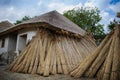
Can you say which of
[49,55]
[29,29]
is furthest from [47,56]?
[29,29]

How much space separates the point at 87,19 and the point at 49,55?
63.5ft

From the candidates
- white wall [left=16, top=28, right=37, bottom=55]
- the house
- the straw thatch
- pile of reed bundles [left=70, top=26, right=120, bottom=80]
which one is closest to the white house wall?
the house

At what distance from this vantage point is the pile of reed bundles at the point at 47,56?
8.72 metres

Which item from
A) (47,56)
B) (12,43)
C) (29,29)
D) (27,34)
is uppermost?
(29,29)

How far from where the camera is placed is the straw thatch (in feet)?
28.7

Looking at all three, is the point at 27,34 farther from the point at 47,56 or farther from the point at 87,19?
the point at 87,19

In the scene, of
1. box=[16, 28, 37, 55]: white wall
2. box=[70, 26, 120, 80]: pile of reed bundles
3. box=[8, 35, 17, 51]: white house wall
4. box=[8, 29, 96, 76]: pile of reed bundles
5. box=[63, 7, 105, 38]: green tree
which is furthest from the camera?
box=[63, 7, 105, 38]: green tree

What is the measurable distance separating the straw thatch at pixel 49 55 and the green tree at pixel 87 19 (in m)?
16.2

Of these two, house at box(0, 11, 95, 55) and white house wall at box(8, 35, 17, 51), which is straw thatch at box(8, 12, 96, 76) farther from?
white house wall at box(8, 35, 17, 51)

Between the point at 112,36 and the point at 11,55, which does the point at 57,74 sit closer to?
the point at 112,36

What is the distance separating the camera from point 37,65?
350 inches

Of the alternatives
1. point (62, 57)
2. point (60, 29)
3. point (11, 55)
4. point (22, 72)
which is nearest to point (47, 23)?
point (60, 29)

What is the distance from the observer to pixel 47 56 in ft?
29.6

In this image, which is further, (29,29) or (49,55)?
(29,29)
